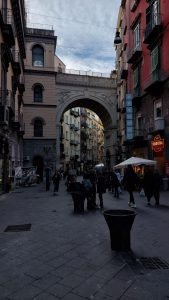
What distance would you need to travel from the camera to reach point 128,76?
1161 inches

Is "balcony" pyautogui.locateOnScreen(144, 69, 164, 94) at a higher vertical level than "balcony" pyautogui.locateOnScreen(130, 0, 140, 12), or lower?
lower

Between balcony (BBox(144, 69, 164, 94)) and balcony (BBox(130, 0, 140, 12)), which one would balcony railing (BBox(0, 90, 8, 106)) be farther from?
balcony (BBox(130, 0, 140, 12))

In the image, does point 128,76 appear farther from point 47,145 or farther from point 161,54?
point 47,145

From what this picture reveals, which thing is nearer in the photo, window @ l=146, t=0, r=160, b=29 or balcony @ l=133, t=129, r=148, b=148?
window @ l=146, t=0, r=160, b=29

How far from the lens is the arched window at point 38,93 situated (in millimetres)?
38625

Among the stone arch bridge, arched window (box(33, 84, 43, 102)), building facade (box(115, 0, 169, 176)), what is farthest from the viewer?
the stone arch bridge

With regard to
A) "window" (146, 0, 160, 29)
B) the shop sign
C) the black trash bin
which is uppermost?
"window" (146, 0, 160, 29)

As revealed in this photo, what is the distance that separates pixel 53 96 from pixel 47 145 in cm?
589

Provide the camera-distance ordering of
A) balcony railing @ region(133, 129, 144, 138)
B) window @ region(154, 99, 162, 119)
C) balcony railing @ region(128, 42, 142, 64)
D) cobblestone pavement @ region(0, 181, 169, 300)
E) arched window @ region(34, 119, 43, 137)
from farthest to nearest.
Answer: arched window @ region(34, 119, 43, 137)
balcony railing @ region(128, 42, 142, 64)
balcony railing @ region(133, 129, 144, 138)
window @ region(154, 99, 162, 119)
cobblestone pavement @ region(0, 181, 169, 300)

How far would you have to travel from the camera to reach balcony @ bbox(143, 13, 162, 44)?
68.7ft

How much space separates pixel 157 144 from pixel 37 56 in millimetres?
22886

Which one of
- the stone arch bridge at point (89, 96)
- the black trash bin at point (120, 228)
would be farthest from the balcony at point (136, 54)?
the black trash bin at point (120, 228)

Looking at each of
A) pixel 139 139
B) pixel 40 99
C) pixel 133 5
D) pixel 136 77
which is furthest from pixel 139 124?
pixel 40 99

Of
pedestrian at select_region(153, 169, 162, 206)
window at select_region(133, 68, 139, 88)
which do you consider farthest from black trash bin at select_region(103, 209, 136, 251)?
window at select_region(133, 68, 139, 88)
